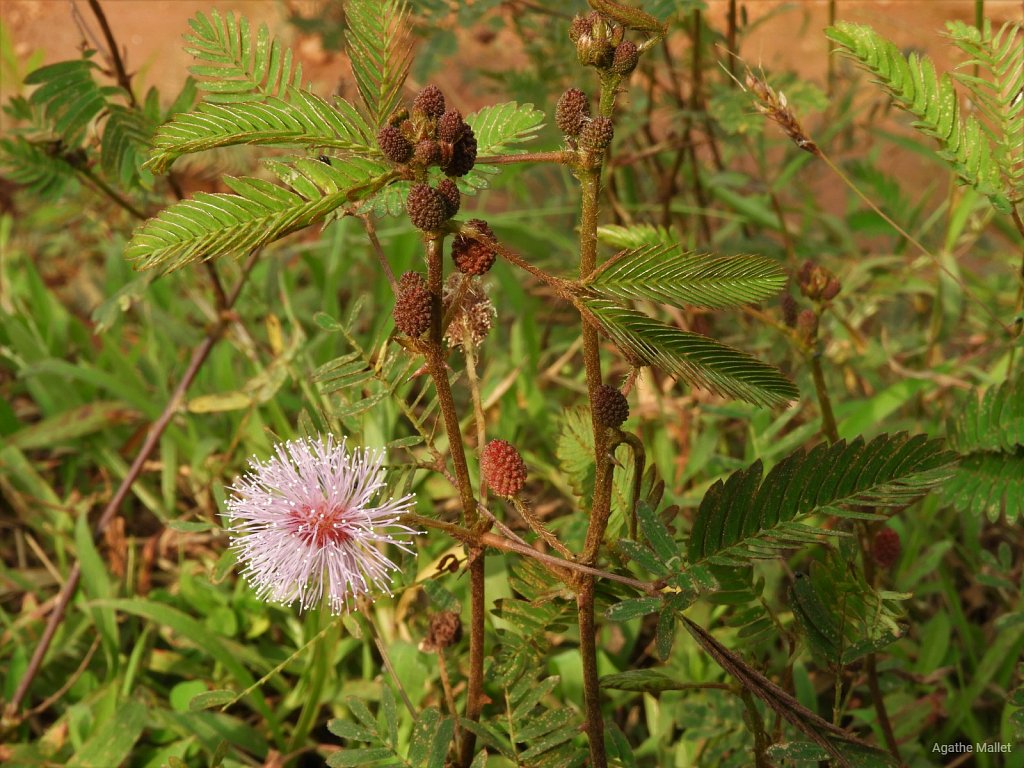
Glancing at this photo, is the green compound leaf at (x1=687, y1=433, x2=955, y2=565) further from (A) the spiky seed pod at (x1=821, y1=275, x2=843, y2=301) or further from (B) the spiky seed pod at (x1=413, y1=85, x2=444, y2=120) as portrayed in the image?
(B) the spiky seed pod at (x1=413, y1=85, x2=444, y2=120)

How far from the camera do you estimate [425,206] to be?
3.20 feet

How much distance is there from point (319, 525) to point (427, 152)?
0.49 metres

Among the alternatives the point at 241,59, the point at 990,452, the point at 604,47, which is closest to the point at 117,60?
the point at 241,59

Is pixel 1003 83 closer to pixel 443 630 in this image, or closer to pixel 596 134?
pixel 596 134

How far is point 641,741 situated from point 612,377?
105 cm

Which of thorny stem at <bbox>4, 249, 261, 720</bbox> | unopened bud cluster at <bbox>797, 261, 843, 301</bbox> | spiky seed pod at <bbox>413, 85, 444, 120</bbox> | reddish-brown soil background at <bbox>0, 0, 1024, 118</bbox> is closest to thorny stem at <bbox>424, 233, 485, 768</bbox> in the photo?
spiky seed pod at <bbox>413, 85, 444, 120</bbox>

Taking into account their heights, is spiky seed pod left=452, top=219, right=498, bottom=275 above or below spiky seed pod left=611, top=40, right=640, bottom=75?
below

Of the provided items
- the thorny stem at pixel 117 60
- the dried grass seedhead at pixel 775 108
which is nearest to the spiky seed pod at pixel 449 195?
the dried grass seedhead at pixel 775 108

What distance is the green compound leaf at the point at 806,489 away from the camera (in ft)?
4.01

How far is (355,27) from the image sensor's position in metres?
1.18

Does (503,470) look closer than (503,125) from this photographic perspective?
Yes

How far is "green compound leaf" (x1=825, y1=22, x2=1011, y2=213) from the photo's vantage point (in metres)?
1.42

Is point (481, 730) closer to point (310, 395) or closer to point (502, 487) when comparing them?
point (502, 487)

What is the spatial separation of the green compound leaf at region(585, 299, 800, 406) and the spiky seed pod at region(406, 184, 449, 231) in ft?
0.58
